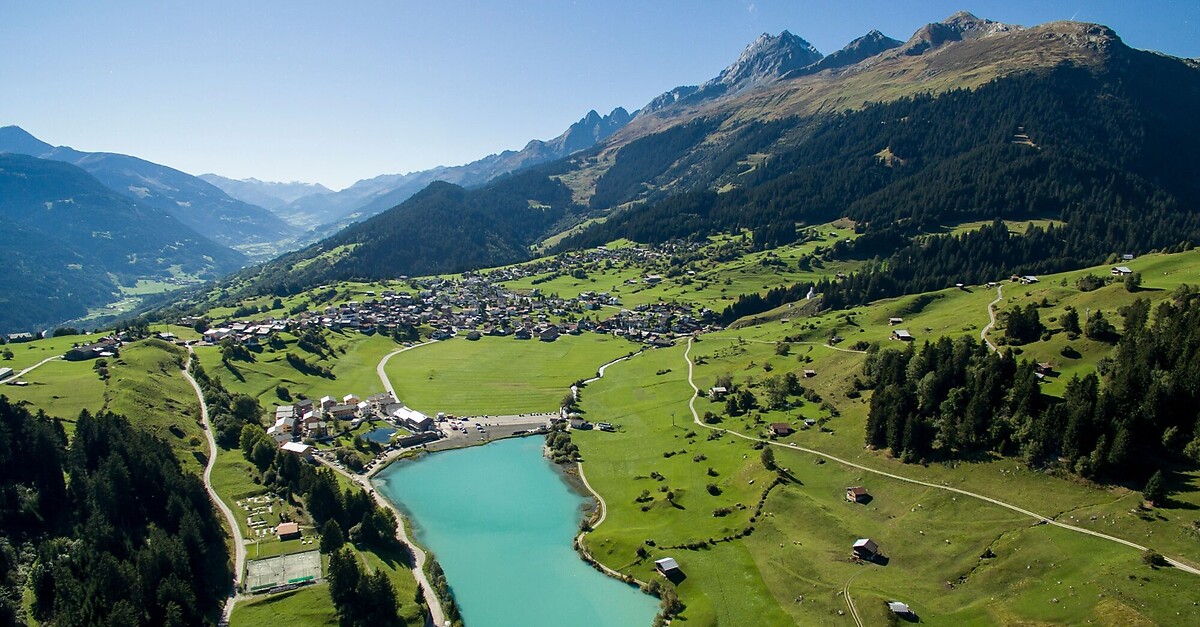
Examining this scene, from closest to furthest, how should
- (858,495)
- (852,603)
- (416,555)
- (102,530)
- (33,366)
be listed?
1. (852,603)
2. (102,530)
3. (858,495)
4. (416,555)
5. (33,366)

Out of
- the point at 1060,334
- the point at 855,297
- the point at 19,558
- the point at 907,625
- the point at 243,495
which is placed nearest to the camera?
the point at 907,625

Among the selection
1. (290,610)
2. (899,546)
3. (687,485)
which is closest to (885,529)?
(899,546)

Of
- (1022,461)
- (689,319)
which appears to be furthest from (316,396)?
(1022,461)

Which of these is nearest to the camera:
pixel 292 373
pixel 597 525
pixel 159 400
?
pixel 597 525

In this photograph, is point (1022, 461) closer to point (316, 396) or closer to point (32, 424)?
point (32, 424)

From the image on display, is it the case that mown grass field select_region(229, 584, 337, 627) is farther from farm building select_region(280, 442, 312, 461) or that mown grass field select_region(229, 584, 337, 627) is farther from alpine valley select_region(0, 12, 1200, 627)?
farm building select_region(280, 442, 312, 461)

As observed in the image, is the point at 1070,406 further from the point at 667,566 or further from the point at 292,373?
the point at 292,373

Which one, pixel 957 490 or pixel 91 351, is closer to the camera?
pixel 957 490
